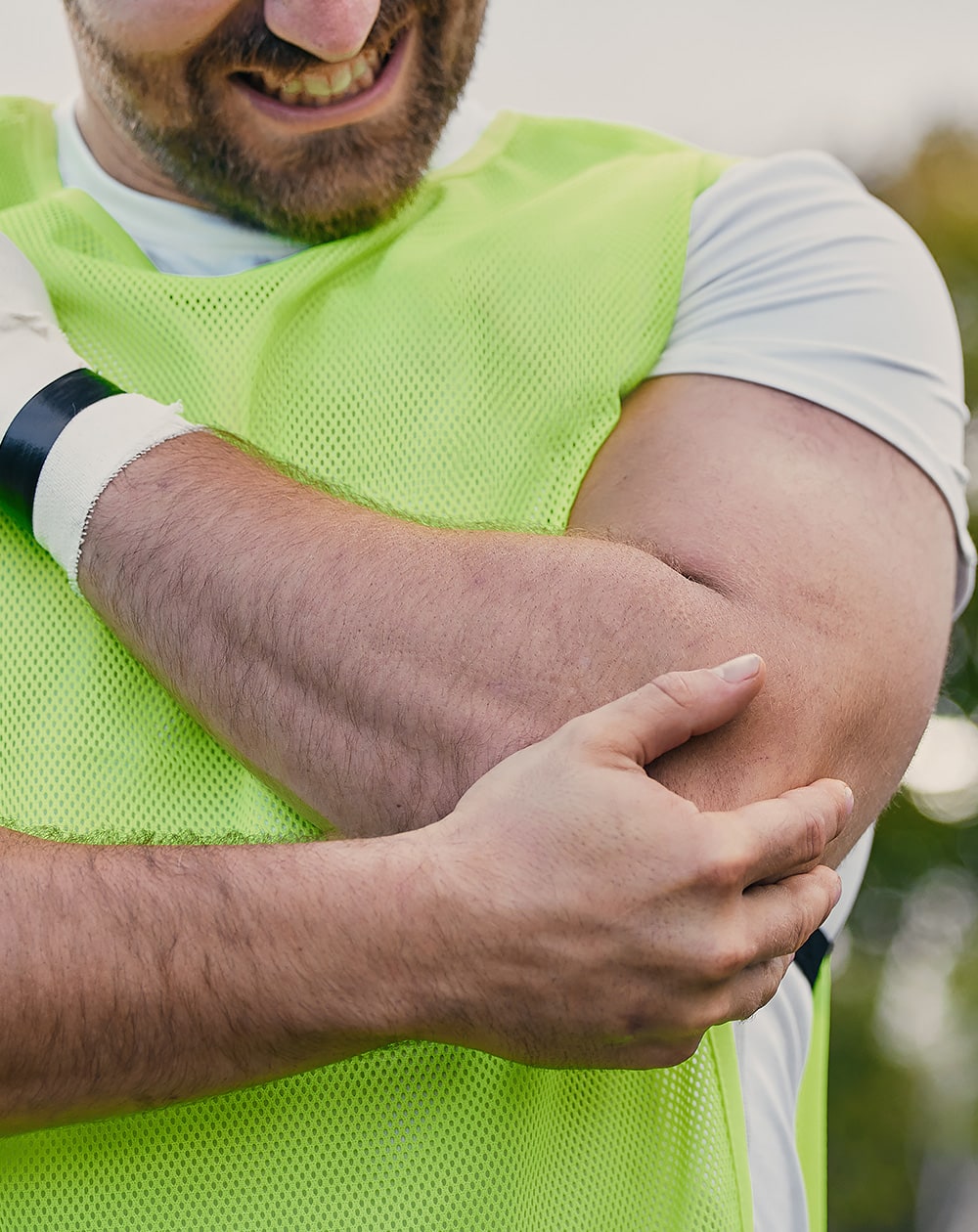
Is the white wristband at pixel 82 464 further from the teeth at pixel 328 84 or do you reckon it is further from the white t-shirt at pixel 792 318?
the teeth at pixel 328 84

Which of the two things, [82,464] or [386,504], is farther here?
[386,504]

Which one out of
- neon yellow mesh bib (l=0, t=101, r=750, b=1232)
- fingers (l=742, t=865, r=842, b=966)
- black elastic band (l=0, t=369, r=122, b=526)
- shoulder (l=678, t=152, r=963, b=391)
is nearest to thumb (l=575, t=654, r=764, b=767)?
fingers (l=742, t=865, r=842, b=966)

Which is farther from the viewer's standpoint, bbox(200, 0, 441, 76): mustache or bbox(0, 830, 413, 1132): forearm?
bbox(200, 0, 441, 76): mustache

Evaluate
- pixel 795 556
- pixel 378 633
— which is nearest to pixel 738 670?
pixel 795 556

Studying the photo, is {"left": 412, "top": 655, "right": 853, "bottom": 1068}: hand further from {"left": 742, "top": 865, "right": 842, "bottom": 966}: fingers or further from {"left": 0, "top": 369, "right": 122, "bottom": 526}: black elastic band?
{"left": 0, "top": 369, "right": 122, "bottom": 526}: black elastic band

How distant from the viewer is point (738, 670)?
1211 millimetres

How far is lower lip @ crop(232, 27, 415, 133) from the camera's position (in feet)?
5.38

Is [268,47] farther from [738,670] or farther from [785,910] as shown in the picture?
[785,910]

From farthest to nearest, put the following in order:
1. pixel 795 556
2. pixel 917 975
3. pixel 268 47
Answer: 1. pixel 917 975
2. pixel 268 47
3. pixel 795 556

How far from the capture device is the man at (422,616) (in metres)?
1.12

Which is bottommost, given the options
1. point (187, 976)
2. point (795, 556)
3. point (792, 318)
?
point (187, 976)

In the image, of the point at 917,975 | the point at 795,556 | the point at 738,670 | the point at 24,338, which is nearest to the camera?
the point at 738,670

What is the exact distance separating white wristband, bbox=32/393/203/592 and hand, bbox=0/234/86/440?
68 mm

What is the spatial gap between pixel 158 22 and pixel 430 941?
3.59 feet
